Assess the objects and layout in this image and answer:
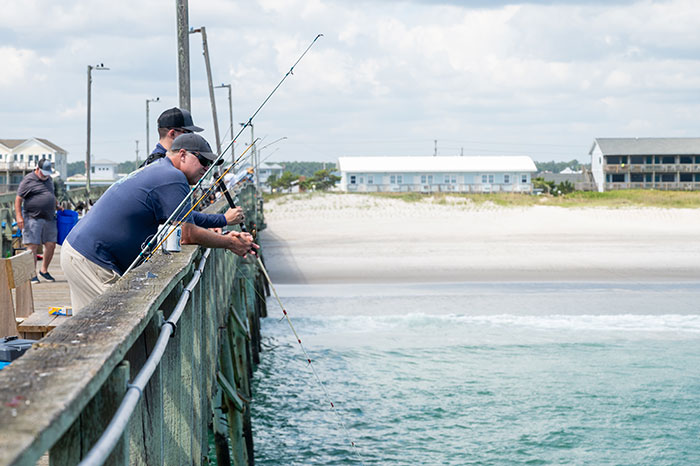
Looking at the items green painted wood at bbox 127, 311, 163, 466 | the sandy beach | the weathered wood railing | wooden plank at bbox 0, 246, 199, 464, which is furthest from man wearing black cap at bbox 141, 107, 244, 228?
the sandy beach

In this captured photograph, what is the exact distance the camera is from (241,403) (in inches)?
319

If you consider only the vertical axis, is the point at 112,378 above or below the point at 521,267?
above

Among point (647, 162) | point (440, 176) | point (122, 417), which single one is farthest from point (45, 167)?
point (647, 162)

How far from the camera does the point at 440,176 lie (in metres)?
81.1

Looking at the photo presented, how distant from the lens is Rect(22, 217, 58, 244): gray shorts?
1160 cm

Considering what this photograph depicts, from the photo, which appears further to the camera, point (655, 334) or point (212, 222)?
point (655, 334)

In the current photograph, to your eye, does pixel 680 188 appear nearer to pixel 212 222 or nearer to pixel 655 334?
pixel 655 334

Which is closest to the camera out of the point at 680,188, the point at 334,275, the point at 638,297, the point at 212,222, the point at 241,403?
the point at 212,222

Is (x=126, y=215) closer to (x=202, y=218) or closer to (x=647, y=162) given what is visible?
(x=202, y=218)

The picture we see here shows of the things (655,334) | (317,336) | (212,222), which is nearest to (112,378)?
(212,222)

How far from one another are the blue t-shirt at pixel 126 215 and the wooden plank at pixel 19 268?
1.29m

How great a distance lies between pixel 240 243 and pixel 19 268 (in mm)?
1583

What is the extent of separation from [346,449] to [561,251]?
20.9 metres

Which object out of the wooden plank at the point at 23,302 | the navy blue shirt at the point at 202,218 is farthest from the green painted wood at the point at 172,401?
the wooden plank at the point at 23,302
